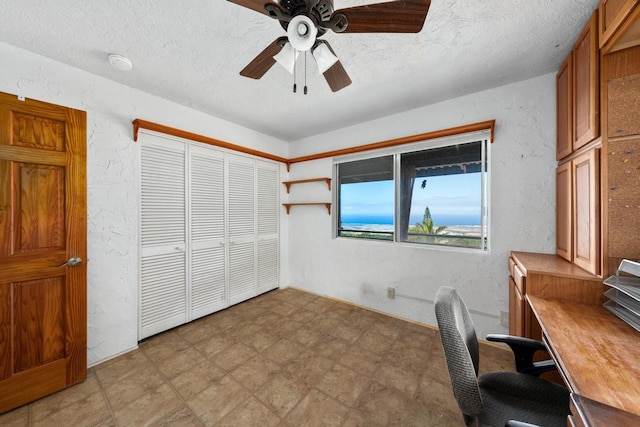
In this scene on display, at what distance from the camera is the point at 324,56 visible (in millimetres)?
1202

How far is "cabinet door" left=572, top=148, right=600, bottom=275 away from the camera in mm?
1293

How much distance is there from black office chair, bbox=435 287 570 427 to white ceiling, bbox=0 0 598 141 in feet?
5.55

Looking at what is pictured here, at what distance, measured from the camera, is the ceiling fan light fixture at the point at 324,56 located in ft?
3.83

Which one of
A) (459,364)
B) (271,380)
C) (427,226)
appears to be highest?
(427,226)

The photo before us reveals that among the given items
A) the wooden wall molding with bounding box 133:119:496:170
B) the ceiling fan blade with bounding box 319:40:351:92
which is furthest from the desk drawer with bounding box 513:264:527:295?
the ceiling fan blade with bounding box 319:40:351:92

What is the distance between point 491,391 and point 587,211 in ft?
4.14

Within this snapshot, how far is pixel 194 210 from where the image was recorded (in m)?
2.62

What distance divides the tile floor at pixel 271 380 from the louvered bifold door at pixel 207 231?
301 mm

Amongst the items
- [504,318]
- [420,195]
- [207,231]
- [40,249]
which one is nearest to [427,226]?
[420,195]

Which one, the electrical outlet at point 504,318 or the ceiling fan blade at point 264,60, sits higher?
the ceiling fan blade at point 264,60

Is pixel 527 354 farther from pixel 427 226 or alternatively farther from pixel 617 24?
pixel 617 24

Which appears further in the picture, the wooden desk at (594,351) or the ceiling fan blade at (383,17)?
the ceiling fan blade at (383,17)

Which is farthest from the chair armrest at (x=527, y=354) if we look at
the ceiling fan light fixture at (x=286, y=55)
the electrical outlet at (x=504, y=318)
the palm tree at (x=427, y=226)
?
the ceiling fan light fixture at (x=286, y=55)

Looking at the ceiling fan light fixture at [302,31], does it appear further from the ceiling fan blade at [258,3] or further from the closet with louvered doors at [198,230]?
the closet with louvered doors at [198,230]
